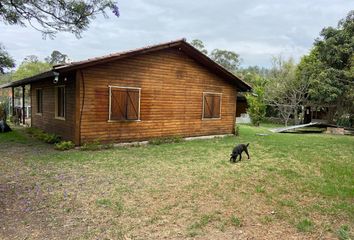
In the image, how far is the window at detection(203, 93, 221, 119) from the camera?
12.8m

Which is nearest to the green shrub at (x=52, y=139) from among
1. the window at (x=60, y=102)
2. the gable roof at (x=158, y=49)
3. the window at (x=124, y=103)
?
the window at (x=60, y=102)

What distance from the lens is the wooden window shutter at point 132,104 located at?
1019cm

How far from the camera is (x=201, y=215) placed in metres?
4.25

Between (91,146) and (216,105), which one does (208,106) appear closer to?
(216,105)

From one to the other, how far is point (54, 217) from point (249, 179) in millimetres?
3801

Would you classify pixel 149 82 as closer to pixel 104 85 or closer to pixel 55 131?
pixel 104 85

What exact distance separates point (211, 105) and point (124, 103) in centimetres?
442

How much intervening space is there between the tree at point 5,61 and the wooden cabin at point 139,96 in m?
1.04

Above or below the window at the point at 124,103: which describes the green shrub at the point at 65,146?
below

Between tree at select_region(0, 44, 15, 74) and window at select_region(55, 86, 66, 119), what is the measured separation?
2.60 m

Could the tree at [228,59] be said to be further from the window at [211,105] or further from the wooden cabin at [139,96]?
the window at [211,105]

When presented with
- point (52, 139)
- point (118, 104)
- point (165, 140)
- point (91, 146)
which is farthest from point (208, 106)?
point (52, 139)

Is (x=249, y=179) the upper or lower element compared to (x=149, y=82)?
lower

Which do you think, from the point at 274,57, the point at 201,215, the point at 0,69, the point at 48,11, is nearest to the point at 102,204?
the point at 201,215
